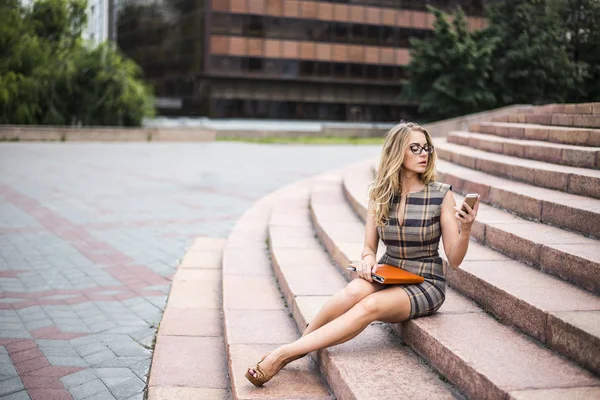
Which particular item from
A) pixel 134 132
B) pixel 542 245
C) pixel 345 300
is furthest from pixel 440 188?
pixel 134 132

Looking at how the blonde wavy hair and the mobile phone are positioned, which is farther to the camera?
the blonde wavy hair

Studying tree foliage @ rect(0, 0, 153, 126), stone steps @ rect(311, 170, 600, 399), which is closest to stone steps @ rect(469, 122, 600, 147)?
stone steps @ rect(311, 170, 600, 399)

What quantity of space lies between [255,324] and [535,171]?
3.48m

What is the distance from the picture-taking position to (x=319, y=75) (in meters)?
53.8

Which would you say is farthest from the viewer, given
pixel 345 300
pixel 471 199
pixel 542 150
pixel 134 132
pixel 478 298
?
pixel 134 132

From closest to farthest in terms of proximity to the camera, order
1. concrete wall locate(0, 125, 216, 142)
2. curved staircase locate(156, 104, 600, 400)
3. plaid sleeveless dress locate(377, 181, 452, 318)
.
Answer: curved staircase locate(156, 104, 600, 400), plaid sleeveless dress locate(377, 181, 452, 318), concrete wall locate(0, 125, 216, 142)

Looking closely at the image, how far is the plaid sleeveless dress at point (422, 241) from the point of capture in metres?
3.91

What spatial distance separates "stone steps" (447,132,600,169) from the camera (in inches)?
258

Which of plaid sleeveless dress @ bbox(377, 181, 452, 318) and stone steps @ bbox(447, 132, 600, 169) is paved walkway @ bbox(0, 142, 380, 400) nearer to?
plaid sleeveless dress @ bbox(377, 181, 452, 318)

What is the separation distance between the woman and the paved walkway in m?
1.24

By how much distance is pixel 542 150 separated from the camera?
294 inches

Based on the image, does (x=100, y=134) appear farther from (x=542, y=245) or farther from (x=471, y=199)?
(x=471, y=199)

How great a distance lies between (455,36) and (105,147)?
75.0 ft

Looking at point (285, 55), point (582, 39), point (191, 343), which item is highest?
point (285, 55)
